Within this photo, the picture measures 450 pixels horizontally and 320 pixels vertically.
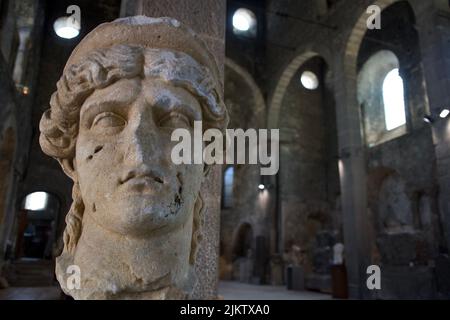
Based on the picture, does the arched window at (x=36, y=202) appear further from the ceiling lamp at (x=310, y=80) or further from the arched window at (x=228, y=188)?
the ceiling lamp at (x=310, y=80)

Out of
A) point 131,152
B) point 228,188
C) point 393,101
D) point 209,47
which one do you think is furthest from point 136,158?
point 228,188

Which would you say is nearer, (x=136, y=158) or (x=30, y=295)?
(x=136, y=158)

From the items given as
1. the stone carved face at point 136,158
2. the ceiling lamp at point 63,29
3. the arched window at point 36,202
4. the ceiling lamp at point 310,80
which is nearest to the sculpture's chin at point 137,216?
the stone carved face at point 136,158

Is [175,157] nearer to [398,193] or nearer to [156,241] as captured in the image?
[156,241]

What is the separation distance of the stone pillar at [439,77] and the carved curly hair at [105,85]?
773 centimetres

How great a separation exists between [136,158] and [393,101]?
1478 centimetres

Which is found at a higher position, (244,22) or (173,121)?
(244,22)

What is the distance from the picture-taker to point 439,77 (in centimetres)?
813

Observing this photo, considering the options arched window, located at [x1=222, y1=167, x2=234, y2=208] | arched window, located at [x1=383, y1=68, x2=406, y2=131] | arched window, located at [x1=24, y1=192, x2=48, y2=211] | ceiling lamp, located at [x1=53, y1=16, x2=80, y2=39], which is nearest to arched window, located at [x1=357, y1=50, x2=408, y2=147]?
arched window, located at [x1=383, y1=68, x2=406, y2=131]

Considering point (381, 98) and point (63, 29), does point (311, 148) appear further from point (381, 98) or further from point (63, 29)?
point (63, 29)

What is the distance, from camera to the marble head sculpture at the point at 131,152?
1214mm

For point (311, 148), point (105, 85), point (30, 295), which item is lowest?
point (30, 295)
